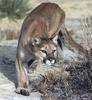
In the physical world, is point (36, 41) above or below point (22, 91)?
above

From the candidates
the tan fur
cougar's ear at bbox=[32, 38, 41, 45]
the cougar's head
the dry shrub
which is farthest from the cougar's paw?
cougar's ear at bbox=[32, 38, 41, 45]

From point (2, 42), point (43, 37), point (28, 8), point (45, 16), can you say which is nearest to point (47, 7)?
point (45, 16)

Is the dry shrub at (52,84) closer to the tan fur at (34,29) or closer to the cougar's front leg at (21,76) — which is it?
the cougar's front leg at (21,76)

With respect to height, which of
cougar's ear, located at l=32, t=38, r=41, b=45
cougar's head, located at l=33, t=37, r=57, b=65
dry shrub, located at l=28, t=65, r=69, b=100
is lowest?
dry shrub, located at l=28, t=65, r=69, b=100

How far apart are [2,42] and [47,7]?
14.1 feet

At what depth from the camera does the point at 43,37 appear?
11.4 m

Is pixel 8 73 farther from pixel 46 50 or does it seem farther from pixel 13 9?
pixel 13 9

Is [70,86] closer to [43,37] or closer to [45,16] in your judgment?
[43,37]

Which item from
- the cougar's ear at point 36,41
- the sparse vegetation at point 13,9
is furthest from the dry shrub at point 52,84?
the sparse vegetation at point 13,9

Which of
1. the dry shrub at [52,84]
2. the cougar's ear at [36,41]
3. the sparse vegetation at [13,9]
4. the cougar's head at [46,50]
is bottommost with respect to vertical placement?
the sparse vegetation at [13,9]

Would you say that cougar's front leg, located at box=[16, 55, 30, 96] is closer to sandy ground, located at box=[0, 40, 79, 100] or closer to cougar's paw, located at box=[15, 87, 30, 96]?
cougar's paw, located at box=[15, 87, 30, 96]

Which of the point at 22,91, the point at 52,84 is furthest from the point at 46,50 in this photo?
the point at 22,91

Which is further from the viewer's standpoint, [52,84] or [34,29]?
[34,29]

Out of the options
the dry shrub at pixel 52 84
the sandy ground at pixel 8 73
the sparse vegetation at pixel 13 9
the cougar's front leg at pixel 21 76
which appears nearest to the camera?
the dry shrub at pixel 52 84
